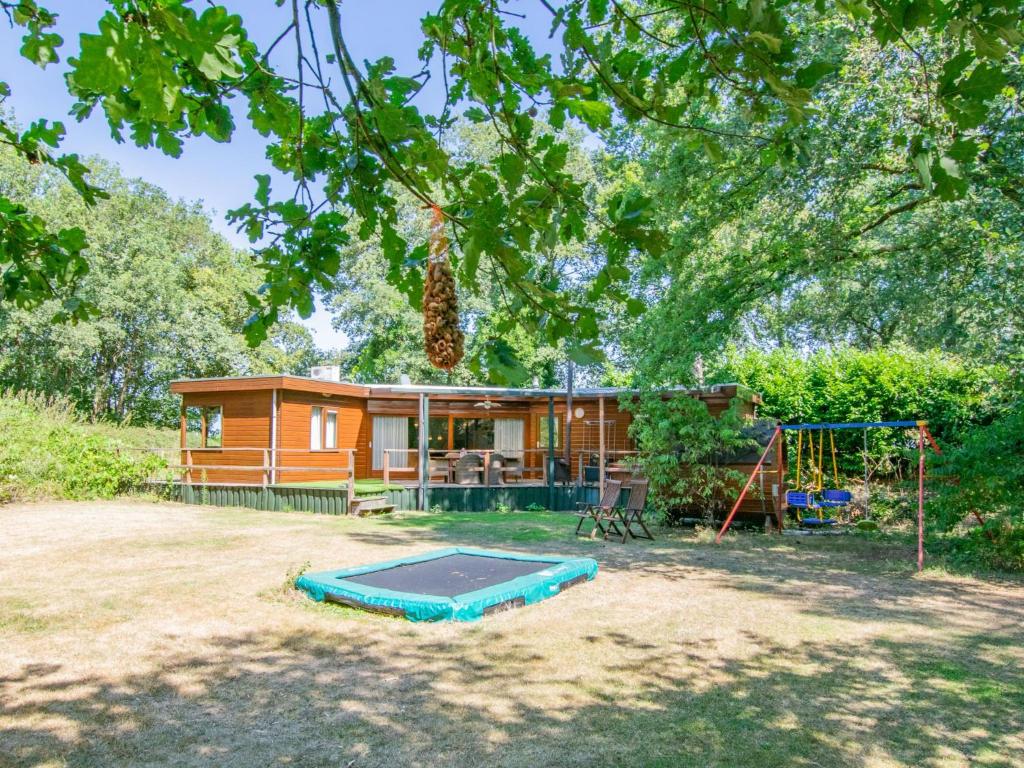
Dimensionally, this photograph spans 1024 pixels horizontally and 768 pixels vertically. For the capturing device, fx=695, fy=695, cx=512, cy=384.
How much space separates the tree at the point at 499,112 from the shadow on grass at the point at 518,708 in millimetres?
Result: 2445

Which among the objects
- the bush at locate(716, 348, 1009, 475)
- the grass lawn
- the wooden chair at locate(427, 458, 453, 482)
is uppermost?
the bush at locate(716, 348, 1009, 475)

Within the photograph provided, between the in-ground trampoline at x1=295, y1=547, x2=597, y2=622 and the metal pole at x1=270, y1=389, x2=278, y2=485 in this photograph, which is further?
the metal pole at x1=270, y1=389, x2=278, y2=485

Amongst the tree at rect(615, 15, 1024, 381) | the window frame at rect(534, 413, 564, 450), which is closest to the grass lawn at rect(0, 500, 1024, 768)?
the tree at rect(615, 15, 1024, 381)

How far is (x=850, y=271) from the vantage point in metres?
11.6

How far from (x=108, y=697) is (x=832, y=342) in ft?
88.8

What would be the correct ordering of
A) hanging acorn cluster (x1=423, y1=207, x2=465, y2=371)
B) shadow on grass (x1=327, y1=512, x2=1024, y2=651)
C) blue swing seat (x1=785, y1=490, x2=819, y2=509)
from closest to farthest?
hanging acorn cluster (x1=423, y1=207, x2=465, y2=371) < shadow on grass (x1=327, y1=512, x2=1024, y2=651) < blue swing seat (x1=785, y1=490, x2=819, y2=509)

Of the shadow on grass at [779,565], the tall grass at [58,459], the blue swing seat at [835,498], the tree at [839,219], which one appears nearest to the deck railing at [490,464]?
the shadow on grass at [779,565]

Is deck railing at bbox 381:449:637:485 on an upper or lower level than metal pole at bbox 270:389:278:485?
lower

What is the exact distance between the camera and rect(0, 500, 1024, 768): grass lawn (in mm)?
3504

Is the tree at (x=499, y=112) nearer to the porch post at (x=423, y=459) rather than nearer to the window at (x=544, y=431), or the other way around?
the porch post at (x=423, y=459)

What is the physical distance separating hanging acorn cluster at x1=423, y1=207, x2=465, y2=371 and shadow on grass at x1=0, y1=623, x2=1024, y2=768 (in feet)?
8.05

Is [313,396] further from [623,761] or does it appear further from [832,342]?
[832,342]

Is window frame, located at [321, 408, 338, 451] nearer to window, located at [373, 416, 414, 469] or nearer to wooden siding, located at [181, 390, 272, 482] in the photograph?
window, located at [373, 416, 414, 469]

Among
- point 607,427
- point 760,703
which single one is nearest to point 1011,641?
point 760,703
